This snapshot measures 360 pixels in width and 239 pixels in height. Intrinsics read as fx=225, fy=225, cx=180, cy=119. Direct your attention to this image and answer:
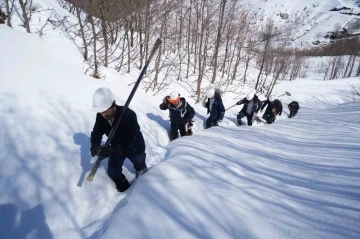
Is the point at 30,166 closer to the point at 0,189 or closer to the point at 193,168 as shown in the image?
the point at 0,189

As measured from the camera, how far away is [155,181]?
9.68 feet

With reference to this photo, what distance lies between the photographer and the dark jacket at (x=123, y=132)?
3213mm

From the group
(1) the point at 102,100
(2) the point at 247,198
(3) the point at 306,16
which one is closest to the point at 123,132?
(1) the point at 102,100

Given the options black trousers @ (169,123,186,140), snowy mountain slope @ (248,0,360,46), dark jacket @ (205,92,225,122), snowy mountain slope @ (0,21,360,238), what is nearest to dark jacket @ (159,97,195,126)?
black trousers @ (169,123,186,140)

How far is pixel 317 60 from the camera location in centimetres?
5278

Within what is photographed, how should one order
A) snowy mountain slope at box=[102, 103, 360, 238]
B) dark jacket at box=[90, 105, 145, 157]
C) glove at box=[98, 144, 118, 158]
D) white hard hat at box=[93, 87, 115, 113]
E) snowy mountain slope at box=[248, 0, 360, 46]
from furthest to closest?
snowy mountain slope at box=[248, 0, 360, 46]
dark jacket at box=[90, 105, 145, 157]
glove at box=[98, 144, 118, 158]
white hard hat at box=[93, 87, 115, 113]
snowy mountain slope at box=[102, 103, 360, 238]

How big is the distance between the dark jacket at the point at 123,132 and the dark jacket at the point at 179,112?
2.66 m


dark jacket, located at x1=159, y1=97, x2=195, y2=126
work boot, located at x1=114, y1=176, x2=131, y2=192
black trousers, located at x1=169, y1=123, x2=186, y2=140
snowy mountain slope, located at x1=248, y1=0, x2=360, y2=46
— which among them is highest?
snowy mountain slope, located at x1=248, y1=0, x2=360, y2=46

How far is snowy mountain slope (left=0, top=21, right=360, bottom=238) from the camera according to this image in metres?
2.15

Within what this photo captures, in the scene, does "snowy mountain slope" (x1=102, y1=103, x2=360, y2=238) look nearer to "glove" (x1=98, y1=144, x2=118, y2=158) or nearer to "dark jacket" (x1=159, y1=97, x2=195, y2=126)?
"glove" (x1=98, y1=144, x2=118, y2=158)

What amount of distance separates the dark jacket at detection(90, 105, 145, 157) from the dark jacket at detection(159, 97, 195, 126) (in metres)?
2.66

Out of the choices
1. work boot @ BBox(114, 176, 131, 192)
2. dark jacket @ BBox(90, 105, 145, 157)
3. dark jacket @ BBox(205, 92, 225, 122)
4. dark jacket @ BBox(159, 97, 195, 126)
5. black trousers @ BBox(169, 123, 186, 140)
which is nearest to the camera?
dark jacket @ BBox(90, 105, 145, 157)

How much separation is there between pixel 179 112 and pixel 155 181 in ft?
10.8

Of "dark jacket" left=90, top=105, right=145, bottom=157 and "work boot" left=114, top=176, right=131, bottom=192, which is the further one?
"work boot" left=114, top=176, right=131, bottom=192
